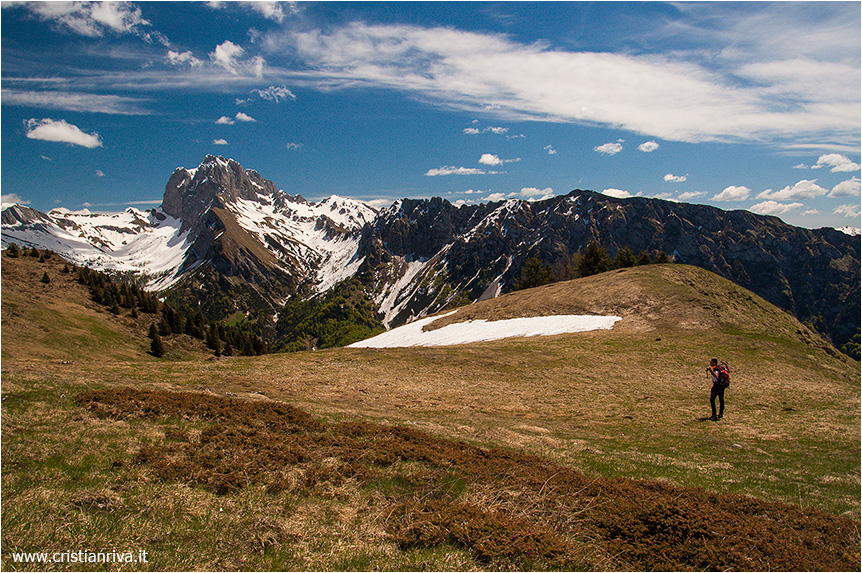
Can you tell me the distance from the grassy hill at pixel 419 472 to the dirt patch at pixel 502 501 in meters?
0.06

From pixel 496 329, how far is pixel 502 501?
50886 mm

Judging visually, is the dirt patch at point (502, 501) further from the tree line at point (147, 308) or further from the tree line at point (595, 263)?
the tree line at point (595, 263)

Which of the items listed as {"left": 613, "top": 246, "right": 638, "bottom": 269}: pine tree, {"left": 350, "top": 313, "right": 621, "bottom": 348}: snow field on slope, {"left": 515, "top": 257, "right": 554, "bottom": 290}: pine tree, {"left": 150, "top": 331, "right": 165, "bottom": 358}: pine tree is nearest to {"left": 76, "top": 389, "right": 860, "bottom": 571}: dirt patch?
{"left": 350, "top": 313, "right": 621, "bottom": 348}: snow field on slope

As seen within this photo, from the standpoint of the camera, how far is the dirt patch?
345 inches

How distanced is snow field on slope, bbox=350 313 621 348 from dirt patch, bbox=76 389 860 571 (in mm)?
43010

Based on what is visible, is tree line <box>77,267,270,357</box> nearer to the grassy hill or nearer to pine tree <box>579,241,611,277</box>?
the grassy hill

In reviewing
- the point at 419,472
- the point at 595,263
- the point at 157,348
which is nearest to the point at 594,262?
the point at 595,263

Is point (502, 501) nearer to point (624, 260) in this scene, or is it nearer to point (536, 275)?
point (624, 260)

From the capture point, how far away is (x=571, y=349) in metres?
46.8

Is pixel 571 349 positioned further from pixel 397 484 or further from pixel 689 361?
pixel 397 484

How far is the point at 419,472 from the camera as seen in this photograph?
12750 mm

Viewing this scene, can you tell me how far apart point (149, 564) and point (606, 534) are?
950 cm

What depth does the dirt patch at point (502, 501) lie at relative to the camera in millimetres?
8766

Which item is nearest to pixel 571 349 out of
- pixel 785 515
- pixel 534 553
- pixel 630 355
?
pixel 630 355
